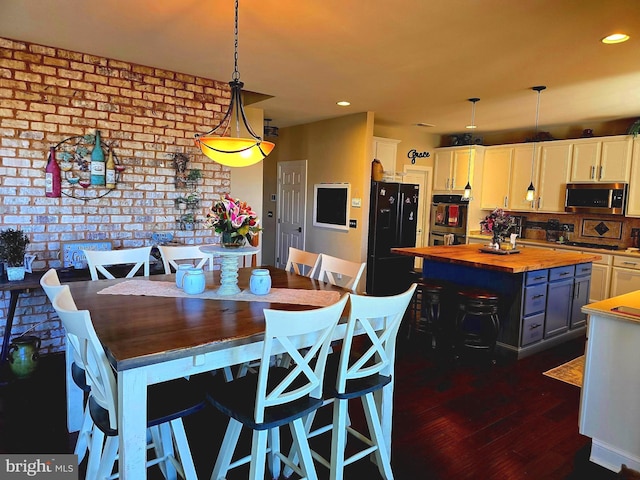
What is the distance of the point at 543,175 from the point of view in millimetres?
6105

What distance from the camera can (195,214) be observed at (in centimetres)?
420

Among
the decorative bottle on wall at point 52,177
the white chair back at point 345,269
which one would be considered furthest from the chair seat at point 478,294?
the decorative bottle on wall at point 52,177

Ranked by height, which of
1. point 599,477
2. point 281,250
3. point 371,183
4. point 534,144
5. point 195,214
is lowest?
point 599,477

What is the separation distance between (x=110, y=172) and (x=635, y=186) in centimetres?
593

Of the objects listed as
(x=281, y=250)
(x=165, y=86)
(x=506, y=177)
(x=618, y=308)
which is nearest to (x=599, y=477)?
(x=618, y=308)

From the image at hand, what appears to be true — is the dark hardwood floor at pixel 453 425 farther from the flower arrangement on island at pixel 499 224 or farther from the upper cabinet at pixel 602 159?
the upper cabinet at pixel 602 159

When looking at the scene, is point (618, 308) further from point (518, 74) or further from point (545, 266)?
point (518, 74)

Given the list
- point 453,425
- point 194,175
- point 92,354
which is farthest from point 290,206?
point 92,354

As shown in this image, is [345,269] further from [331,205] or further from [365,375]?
[331,205]

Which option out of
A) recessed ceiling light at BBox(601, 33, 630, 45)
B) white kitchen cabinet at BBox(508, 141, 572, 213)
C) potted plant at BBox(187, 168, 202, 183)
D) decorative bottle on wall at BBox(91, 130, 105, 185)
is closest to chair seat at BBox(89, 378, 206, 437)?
decorative bottle on wall at BBox(91, 130, 105, 185)

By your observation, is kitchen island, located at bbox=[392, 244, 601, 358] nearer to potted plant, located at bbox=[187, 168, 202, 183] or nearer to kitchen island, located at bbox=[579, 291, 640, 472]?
kitchen island, located at bbox=[579, 291, 640, 472]

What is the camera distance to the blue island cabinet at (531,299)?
370 centimetres

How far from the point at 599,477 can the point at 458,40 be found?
272 centimetres

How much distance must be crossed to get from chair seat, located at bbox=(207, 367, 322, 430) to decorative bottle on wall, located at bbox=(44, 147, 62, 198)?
2491 millimetres
